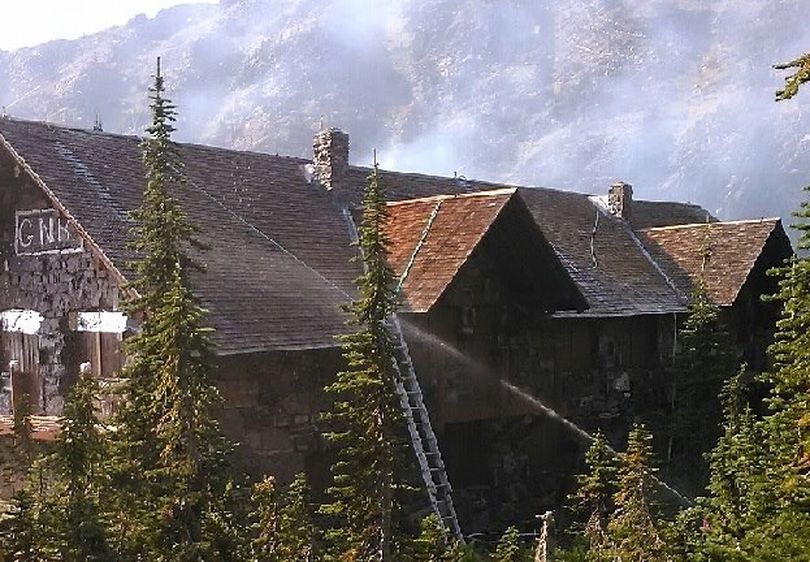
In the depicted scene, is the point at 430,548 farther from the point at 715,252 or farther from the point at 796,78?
the point at 715,252

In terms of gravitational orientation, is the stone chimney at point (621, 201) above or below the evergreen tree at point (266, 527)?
above

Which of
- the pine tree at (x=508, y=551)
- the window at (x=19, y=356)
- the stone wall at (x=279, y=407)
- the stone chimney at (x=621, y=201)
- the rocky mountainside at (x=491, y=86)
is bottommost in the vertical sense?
the pine tree at (x=508, y=551)

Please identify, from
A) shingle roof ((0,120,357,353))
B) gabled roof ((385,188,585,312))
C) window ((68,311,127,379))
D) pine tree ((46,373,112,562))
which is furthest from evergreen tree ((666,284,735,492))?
pine tree ((46,373,112,562))

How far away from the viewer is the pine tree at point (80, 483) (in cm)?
856

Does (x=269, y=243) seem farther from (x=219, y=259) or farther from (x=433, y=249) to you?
(x=433, y=249)

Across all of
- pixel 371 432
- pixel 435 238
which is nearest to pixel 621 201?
pixel 435 238

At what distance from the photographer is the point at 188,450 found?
851 cm

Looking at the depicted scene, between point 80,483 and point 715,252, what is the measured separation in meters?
17.3

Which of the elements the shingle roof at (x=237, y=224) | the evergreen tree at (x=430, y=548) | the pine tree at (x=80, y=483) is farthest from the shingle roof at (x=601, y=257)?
the pine tree at (x=80, y=483)

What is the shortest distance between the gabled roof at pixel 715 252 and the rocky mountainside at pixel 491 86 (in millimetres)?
38217

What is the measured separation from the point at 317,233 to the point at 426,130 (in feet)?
236

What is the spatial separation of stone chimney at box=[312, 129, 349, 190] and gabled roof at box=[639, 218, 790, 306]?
8315mm

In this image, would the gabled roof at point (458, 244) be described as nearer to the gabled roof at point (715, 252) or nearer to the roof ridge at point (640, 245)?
the roof ridge at point (640, 245)

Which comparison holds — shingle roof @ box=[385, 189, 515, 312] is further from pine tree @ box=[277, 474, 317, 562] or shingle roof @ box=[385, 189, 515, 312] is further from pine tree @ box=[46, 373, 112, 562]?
pine tree @ box=[46, 373, 112, 562]
